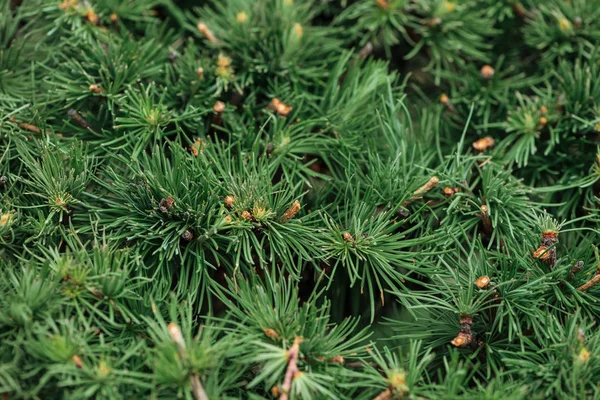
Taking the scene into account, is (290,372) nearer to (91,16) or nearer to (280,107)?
(280,107)

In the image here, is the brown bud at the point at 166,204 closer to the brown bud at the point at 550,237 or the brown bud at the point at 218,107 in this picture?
the brown bud at the point at 218,107

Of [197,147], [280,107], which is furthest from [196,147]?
[280,107]

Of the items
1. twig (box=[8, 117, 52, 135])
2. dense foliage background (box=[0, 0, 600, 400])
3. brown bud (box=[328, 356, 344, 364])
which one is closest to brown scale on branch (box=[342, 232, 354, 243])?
dense foliage background (box=[0, 0, 600, 400])

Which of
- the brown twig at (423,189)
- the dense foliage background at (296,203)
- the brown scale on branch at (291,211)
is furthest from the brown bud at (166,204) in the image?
the brown twig at (423,189)

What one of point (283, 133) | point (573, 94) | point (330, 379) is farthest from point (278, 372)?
point (573, 94)

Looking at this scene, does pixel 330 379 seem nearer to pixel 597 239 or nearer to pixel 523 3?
pixel 597 239

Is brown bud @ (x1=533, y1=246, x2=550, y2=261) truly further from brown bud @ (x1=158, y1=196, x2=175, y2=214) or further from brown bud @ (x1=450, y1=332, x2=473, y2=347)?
brown bud @ (x1=158, y1=196, x2=175, y2=214)
